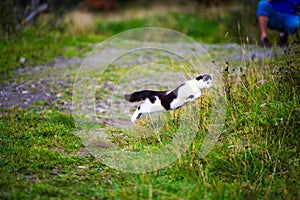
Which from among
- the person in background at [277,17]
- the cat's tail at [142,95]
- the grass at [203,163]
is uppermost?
the person in background at [277,17]

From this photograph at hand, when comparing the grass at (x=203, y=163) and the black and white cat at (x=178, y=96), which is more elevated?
the black and white cat at (x=178, y=96)

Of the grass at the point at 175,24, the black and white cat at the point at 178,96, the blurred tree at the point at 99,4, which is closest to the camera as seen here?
the black and white cat at the point at 178,96

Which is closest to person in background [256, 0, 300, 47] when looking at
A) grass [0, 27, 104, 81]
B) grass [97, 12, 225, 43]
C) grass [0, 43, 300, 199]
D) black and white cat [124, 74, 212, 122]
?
grass [0, 43, 300, 199]

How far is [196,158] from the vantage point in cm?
347

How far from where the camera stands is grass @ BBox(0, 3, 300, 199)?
307 cm

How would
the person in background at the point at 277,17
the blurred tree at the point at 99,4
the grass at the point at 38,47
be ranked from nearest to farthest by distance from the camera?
the person in background at the point at 277,17, the grass at the point at 38,47, the blurred tree at the point at 99,4

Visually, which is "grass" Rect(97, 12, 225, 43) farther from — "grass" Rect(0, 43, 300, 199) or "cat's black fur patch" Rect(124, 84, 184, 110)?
"cat's black fur patch" Rect(124, 84, 184, 110)

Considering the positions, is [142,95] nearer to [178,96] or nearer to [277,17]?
[178,96]

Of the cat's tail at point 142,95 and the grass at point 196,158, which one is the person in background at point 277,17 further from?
the cat's tail at point 142,95

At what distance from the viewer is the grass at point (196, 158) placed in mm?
3066

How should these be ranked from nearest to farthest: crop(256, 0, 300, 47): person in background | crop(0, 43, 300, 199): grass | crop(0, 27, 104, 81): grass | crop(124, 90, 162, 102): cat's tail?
1. crop(0, 43, 300, 199): grass
2. crop(124, 90, 162, 102): cat's tail
3. crop(256, 0, 300, 47): person in background
4. crop(0, 27, 104, 81): grass

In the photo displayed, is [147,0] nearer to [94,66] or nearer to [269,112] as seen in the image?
[94,66]

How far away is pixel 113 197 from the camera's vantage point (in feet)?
9.89

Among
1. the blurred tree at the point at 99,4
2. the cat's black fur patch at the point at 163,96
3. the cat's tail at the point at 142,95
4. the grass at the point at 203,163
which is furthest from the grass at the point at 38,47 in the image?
the blurred tree at the point at 99,4
